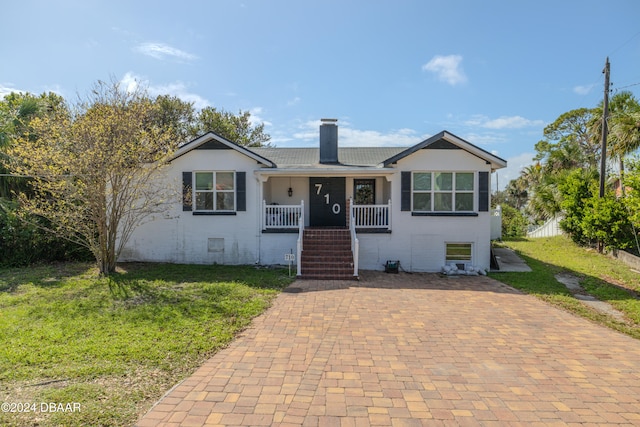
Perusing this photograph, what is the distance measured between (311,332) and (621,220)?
46.9 feet

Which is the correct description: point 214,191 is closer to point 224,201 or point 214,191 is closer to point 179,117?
point 224,201

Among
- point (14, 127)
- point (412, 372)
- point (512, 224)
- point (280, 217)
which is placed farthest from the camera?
point (512, 224)

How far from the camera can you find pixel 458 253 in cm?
1222

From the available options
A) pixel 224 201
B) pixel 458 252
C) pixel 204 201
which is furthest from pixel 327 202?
pixel 458 252

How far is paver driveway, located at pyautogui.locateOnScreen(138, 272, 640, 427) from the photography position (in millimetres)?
3502

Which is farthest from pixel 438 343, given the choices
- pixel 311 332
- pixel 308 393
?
pixel 308 393

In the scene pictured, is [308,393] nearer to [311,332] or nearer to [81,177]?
[311,332]

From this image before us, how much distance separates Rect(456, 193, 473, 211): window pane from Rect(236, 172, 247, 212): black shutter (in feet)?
25.1

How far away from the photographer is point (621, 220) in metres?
13.4

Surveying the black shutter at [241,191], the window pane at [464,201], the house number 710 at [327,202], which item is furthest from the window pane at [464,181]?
the black shutter at [241,191]

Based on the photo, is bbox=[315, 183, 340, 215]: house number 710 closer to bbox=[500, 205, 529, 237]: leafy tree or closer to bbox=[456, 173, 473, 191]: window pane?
bbox=[456, 173, 473, 191]: window pane

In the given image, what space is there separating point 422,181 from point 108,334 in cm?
1024

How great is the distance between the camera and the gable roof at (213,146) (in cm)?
1209

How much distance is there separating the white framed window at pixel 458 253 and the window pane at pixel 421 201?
1553 mm
